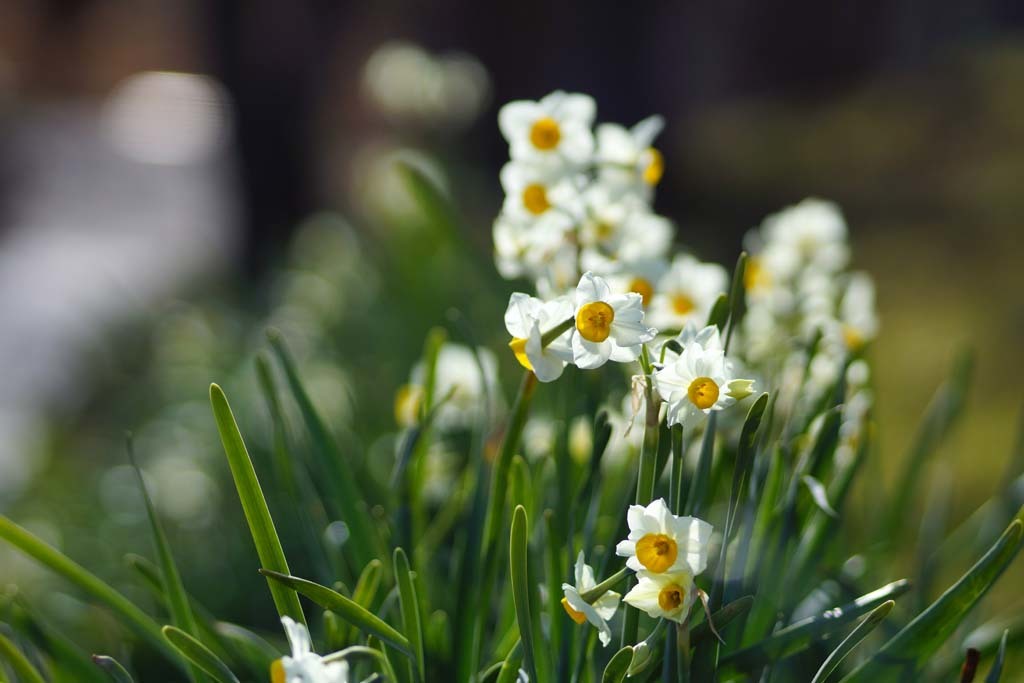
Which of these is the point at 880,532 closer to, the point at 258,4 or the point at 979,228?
the point at 979,228

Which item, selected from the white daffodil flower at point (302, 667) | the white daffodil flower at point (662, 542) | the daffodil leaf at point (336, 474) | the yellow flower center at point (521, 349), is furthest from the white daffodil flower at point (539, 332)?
the daffodil leaf at point (336, 474)

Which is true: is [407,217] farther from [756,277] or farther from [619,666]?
[619,666]

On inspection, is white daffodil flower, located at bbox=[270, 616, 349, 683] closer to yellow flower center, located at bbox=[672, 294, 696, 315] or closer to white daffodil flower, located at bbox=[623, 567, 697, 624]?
white daffodil flower, located at bbox=[623, 567, 697, 624]

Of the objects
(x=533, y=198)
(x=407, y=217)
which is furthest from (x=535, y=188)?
(x=407, y=217)

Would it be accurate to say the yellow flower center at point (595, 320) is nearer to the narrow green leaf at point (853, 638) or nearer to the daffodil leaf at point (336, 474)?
the narrow green leaf at point (853, 638)

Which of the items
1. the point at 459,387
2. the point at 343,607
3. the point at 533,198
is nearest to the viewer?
the point at 343,607

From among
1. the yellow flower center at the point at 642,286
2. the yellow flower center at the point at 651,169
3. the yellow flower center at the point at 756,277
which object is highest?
the yellow flower center at the point at 651,169
